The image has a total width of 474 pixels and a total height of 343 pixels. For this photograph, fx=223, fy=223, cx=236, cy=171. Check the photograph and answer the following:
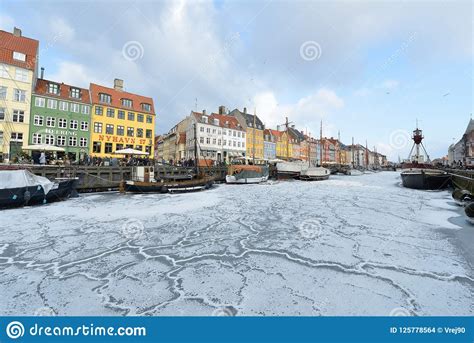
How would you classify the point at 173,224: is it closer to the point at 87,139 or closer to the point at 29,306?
the point at 29,306

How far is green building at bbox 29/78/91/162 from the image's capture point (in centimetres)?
3136

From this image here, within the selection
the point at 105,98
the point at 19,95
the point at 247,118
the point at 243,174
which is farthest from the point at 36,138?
the point at 247,118

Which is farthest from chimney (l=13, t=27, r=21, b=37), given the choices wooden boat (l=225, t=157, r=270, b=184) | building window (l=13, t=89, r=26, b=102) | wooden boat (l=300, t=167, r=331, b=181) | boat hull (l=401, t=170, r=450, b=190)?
boat hull (l=401, t=170, r=450, b=190)

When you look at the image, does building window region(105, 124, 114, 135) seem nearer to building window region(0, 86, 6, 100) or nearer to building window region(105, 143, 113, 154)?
building window region(105, 143, 113, 154)

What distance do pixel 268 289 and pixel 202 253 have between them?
2.29 metres

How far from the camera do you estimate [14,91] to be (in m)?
29.5

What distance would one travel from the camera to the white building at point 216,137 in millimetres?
50969

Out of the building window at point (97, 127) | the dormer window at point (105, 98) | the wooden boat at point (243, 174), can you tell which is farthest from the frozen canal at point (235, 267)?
the dormer window at point (105, 98)

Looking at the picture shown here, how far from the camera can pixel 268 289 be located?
4039mm

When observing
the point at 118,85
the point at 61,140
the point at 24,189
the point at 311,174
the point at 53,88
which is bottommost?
the point at 24,189

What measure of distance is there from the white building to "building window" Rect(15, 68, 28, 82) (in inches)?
1070

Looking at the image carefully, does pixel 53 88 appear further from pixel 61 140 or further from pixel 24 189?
pixel 24 189

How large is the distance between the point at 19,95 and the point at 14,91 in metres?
0.62
